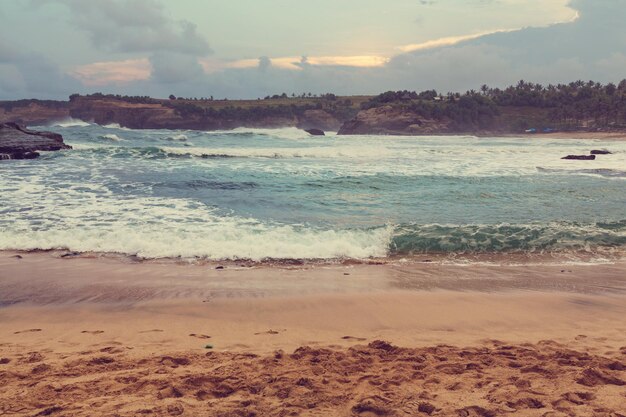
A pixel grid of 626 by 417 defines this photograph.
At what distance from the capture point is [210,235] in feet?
32.1

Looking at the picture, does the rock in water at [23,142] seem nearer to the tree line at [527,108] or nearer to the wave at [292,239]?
the wave at [292,239]

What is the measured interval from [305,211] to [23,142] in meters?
21.9

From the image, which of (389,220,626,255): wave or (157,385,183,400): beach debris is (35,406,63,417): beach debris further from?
(389,220,626,255): wave

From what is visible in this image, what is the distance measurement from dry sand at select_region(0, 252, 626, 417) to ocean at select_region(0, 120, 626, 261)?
1.00 meters

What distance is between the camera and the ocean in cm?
930

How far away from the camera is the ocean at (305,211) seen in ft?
30.5

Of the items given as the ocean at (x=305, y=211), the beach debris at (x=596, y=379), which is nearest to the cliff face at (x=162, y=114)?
the ocean at (x=305, y=211)

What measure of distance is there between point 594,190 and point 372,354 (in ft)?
49.3

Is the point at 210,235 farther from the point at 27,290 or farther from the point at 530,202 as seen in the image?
the point at 530,202

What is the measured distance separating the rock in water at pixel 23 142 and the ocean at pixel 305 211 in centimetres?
424

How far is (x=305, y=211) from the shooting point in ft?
41.8

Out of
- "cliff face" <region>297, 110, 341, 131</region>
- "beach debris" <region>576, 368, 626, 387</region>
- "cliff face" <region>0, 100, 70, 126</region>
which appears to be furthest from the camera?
"cliff face" <region>0, 100, 70, 126</region>

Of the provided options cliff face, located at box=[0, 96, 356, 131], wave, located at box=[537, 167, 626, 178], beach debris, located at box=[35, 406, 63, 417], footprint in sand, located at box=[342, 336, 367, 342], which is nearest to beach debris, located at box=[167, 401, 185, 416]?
beach debris, located at box=[35, 406, 63, 417]

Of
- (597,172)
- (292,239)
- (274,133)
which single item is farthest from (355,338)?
(274,133)
